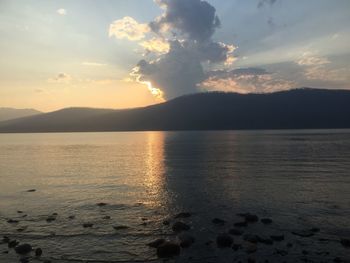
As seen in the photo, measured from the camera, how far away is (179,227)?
3353 cm

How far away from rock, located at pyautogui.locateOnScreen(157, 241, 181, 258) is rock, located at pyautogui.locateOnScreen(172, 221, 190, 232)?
551cm

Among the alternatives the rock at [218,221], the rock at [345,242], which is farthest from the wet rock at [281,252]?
the rock at [218,221]

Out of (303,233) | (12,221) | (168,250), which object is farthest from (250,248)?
(12,221)

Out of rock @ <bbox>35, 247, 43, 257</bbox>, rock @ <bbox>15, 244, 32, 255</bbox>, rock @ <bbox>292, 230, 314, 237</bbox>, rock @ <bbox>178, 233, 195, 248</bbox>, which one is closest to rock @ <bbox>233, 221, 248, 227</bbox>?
rock @ <bbox>292, 230, 314, 237</bbox>

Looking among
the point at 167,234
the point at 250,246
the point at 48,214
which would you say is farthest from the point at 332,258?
the point at 48,214

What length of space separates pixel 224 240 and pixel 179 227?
5.53 metres

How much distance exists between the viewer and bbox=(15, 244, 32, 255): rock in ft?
92.4

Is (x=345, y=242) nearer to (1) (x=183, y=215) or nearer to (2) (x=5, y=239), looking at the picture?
(1) (x=183, y=215)

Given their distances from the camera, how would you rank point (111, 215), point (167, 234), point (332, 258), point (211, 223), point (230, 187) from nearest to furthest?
point (332, 258) < point (167, 234) < point (211, 223) < point (111, 215) < point (230, 187)

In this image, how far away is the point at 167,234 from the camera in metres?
32.2

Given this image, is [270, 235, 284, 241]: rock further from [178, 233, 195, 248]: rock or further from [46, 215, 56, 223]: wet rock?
[46, 215, 56, 223]: wet rock

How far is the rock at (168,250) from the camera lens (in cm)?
2705

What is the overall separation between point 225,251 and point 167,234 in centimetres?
617

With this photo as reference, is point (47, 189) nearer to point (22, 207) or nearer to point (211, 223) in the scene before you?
point (22, 207)
